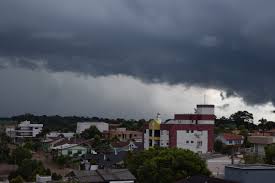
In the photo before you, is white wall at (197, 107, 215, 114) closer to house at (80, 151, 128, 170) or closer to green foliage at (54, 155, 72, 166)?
house at (80, 151, 128, 170)

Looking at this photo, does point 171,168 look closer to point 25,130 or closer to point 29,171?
point 29,171

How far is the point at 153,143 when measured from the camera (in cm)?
7981

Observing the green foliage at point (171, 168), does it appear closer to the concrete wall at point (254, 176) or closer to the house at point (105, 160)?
the concrete wall at point (254, 176)

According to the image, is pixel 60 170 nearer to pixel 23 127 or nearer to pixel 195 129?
pixel 195 129

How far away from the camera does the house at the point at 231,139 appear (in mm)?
91725

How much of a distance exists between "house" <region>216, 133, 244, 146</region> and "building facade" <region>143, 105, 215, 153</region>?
12061 mm

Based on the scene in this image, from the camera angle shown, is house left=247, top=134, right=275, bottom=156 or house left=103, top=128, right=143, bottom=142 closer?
house left=247, top=134, right=275, bottom=156

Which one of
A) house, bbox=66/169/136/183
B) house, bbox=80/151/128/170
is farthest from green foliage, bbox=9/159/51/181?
house, bbox=66/169/136/183

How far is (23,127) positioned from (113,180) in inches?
4396

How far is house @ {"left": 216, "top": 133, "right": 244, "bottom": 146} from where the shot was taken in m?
91.7

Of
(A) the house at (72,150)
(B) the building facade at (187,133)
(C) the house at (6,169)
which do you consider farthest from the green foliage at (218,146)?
(C) the house at (6,169)

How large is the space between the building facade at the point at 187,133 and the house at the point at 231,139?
39.6ft

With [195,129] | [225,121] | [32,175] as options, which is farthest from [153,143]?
[225,121]

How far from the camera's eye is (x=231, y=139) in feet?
306
